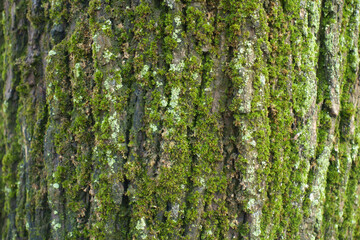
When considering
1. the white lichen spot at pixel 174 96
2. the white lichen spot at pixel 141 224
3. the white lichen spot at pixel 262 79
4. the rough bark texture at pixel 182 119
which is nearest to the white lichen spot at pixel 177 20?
the rough bark texture at pixel 182 119

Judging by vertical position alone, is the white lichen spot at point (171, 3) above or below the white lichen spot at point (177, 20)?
above

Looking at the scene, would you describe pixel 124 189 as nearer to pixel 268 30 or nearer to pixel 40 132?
pixel 40 132

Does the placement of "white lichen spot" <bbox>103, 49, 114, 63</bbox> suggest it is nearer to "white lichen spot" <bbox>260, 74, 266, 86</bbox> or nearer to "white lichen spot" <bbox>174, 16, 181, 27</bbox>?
"white lichen spot" <bbox>174, 16, 181, 27</bbox>

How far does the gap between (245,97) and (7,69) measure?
1.74 m

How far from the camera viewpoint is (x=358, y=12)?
202cm

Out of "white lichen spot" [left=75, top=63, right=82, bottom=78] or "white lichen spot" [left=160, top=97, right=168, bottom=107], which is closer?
"white lichen spot" [left=160, top=97, right=168, bottom=107]

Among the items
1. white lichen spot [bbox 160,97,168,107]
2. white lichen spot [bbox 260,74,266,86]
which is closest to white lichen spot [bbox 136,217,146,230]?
white lichen spot [bbox 160,97,168,107]

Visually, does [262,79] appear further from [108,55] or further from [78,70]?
[78,70]

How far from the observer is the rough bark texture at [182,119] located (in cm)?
159

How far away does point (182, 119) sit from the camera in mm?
1581

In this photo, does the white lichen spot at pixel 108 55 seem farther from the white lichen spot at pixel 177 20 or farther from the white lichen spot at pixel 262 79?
the white lichen spot at pixel 262 79

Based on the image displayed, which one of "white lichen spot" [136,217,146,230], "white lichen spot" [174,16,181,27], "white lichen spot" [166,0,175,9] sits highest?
"white lichen spot" [166,0,175,9]

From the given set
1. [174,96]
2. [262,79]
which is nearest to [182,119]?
[174,96]

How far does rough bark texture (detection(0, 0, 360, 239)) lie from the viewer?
1.59 m
